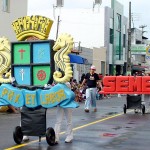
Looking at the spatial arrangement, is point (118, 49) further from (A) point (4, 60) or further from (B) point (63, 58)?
(B) point (63, 58)

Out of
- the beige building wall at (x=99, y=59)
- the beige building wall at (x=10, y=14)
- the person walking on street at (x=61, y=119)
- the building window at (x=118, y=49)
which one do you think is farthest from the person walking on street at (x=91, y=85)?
the building window at (x=118, y=49)

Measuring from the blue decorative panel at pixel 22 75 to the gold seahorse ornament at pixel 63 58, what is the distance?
30.7 inches

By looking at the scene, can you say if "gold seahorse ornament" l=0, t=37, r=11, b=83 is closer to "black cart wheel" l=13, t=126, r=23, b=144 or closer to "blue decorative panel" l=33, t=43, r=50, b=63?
"blue decorative panel" l=33, t=43, r=50, b=63

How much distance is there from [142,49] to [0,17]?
107 feet

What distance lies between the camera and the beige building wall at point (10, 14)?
29.9 metres

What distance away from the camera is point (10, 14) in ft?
101

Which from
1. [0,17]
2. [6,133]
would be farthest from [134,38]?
[6,133]

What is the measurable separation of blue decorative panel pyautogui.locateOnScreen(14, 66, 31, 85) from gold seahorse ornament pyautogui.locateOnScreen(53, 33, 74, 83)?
30.7 inches

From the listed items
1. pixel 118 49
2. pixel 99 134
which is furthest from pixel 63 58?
pixel 118 49

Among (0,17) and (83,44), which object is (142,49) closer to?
(83,44)

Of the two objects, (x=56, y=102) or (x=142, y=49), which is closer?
(x=56, y=102)

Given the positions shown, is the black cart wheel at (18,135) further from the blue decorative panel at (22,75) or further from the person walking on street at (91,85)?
the person walking on street at (91,85)

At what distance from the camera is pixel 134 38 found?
69.9 m

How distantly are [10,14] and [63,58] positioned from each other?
21.4m
